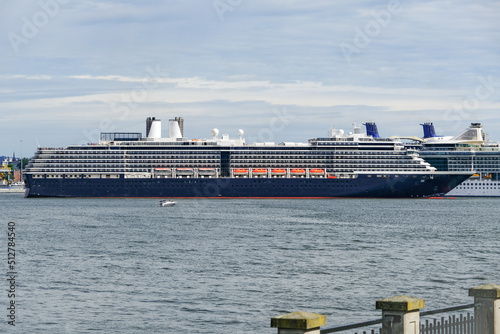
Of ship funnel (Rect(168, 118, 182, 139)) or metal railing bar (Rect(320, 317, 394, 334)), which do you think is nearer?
metal railing bar (Rect(320, 317, 394, 334))

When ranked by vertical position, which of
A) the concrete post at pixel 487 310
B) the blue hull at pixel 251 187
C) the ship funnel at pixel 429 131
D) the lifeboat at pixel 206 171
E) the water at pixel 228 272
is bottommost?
the water at pixel 228 272

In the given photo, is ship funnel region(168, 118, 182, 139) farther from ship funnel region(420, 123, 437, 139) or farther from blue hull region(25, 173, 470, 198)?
ship funnel region(420, 123, 437, 139)

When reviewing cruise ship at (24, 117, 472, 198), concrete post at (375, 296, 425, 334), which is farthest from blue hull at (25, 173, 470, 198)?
concrete post at (375, 296, 425, 334)

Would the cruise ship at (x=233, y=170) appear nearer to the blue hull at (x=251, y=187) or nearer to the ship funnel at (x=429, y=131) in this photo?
the blue hull at (x=251, y=187)

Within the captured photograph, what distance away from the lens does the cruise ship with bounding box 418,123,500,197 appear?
138m

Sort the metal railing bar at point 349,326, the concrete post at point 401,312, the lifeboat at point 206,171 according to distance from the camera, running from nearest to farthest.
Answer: the metal railing bar at point 349,326
the concrete post at point 401,312
the lifeboat at point 206,171

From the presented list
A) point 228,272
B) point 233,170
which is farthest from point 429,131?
point 228,272

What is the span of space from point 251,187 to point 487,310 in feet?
331

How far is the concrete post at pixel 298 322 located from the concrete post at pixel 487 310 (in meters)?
3.26

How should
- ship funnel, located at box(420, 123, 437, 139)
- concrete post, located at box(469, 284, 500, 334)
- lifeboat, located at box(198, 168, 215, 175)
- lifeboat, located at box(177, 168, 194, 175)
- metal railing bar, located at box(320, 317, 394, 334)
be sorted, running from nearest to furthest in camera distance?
1. metal railing bar, located at box(320, 317, 394, 334)
2. concrete post, located at box(469, 284, 500, 334)
3. lifeboat, located at box(177, 168, 194, 175)
4. lifeboat, located at box(198, 168, 215, 175)
5. ship funnel, located at box(420, 123, 437, 139)

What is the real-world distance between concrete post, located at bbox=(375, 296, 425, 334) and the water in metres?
11.5

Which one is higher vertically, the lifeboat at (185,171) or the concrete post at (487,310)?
the lifeboat at (185,171)

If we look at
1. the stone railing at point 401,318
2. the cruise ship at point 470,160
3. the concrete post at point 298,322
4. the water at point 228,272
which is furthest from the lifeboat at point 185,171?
the concrete post at point 298,322

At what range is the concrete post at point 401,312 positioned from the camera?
997cm
